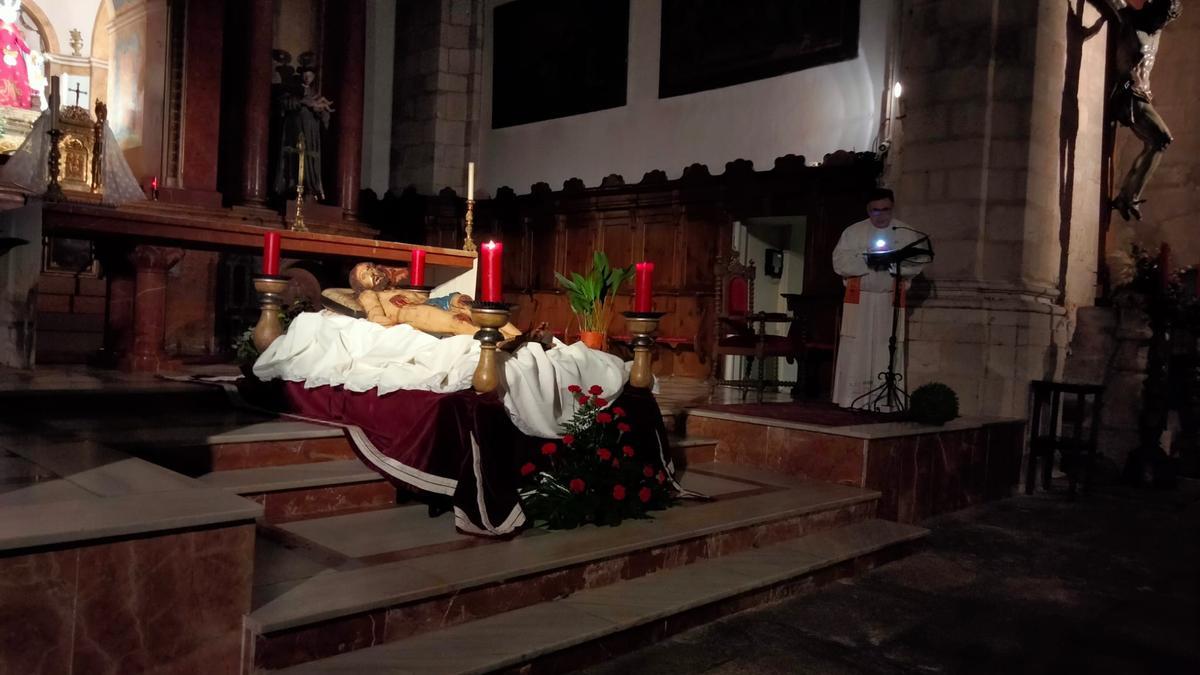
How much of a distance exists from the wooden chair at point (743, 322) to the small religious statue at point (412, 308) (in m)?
2.41

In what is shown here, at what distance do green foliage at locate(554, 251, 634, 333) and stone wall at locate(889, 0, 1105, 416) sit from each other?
3299 mm

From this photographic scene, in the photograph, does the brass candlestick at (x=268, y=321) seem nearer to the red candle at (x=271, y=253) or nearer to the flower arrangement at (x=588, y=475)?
the red candle at (x=271, y=253)

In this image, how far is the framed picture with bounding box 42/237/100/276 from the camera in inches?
317

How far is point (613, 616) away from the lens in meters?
2.98

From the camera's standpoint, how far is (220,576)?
2.32 metres

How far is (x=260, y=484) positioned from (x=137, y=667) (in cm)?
133

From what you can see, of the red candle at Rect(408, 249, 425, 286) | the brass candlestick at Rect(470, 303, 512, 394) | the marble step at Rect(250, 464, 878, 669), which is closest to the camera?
the marble step at Rect(250, 464, 878, 669)

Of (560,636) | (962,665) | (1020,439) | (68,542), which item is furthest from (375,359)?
(1020,439)

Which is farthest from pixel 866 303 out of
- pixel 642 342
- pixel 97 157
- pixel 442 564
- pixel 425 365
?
pixel 97 157

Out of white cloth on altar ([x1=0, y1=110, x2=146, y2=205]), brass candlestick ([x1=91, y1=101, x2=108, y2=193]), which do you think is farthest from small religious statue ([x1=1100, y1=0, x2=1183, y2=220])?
brass candlestick ([x1=91, y1=101, x2=108, y2=193])

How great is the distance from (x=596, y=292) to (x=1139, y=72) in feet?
20.6

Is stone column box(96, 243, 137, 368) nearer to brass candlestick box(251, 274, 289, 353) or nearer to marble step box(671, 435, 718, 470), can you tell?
brass candlestick box(251, 274, 289, 353)

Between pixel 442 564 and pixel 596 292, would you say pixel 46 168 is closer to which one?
pixel 596 292

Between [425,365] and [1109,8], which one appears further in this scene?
[1109,8]
